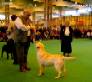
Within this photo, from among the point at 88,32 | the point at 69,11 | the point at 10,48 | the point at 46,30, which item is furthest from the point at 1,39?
the point at 69,11

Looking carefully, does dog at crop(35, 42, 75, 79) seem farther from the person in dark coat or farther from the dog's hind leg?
the person in dark coat

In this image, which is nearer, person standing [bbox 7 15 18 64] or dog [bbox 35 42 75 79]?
dog [bbox 35 42 75 79]

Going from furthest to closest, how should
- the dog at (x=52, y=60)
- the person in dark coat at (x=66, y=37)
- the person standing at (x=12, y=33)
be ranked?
1. the person in dark coat at (x=66, y=37)
2. the person standing at (x=12, y=33)
3. the dog at (x=52, y=60)

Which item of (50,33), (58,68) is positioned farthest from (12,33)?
(50,33)

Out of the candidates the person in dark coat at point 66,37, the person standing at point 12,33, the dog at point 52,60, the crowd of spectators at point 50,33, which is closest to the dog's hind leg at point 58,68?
the dog at point 52,60

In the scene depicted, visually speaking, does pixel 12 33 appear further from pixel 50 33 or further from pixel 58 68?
pixel 50 33

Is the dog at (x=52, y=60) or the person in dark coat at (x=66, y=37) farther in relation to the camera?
the person in dark coat at (x=66, y=37)

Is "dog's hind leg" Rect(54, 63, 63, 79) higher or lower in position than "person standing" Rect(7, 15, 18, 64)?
lower

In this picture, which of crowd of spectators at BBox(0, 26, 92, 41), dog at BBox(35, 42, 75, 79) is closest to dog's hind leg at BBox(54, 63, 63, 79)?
dog at BBox(35, 42, 75, 79)

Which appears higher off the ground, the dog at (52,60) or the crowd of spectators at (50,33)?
the dog at (52,60)

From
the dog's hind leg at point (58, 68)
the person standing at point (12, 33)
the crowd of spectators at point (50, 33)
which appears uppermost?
the person standing at point (12, 33)

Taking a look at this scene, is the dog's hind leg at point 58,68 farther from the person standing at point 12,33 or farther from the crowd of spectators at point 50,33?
the crowd of spectators at point 50,33

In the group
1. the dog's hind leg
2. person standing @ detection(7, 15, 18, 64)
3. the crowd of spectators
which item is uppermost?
person standing @ detection(7, 15, 18, 64)

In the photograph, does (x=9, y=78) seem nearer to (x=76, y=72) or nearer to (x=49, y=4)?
(x=76, y=72)
